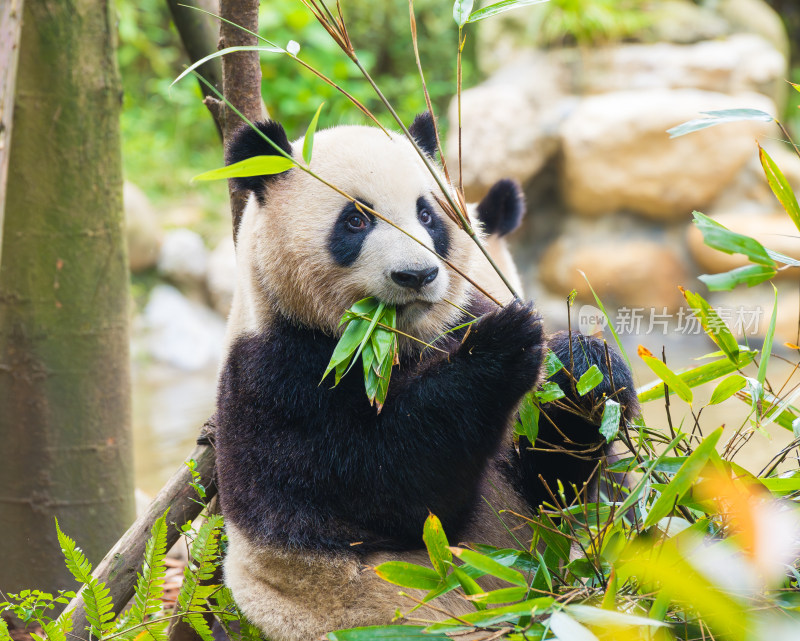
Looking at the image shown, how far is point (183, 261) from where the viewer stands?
36.1 ft

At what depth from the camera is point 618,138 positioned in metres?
9.53

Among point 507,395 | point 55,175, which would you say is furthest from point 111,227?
point 507,395

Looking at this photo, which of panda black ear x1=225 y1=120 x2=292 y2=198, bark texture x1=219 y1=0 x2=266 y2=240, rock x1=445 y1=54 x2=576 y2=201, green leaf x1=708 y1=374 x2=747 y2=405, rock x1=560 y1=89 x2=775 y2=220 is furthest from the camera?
rock x1=445 y1=54 x2=576 y2=201

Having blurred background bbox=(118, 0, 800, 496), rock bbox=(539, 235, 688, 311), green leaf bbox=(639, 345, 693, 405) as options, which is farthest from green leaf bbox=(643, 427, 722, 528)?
rock bbox=(539, 235, 688, 311)

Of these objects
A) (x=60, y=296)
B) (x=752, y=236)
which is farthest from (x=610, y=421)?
(x=752, y=236)

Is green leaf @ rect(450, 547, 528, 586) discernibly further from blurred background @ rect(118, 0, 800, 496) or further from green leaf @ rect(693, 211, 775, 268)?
blurred background @ rect(118, 0, 800, 496)

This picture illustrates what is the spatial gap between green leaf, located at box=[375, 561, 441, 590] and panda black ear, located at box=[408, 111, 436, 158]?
1565 mm

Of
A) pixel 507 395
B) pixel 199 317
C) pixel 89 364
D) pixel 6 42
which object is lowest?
pixel 199 317

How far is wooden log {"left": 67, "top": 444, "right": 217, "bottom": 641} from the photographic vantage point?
2.89m

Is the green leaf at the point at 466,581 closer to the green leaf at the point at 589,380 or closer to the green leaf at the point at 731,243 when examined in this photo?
the green leaf at the point at 589,380

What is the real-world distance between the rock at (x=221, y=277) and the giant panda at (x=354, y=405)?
7.98 metres

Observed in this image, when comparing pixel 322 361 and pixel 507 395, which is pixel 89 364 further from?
pixel 507 395

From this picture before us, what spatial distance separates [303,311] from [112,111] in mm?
1877

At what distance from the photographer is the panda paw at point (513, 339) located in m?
2.30
